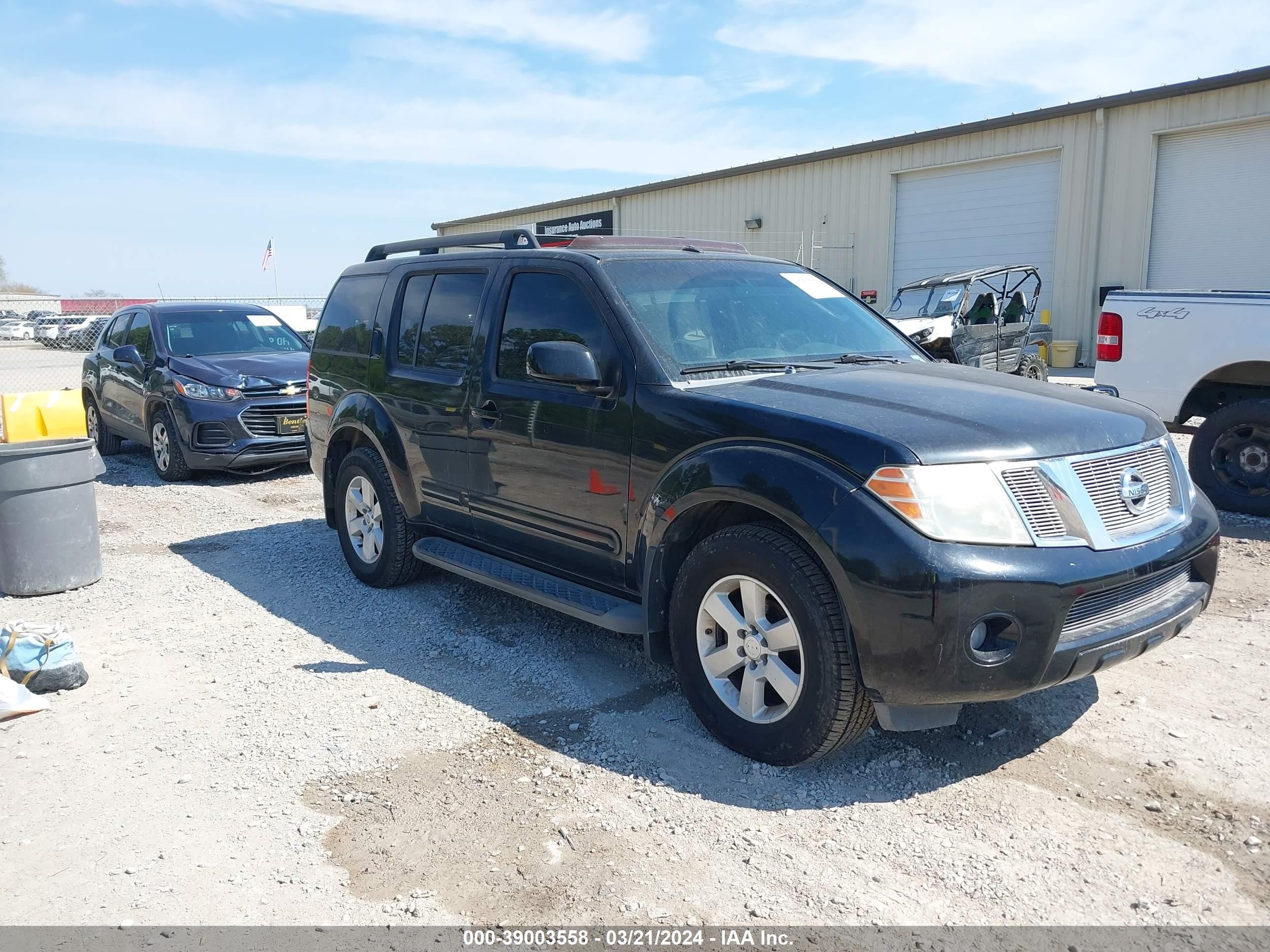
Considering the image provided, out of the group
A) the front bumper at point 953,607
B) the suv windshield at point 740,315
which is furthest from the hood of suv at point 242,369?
the front bumper at point 953,607

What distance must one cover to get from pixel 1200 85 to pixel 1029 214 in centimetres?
398

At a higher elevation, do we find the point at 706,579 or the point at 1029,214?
the point at 1029,214

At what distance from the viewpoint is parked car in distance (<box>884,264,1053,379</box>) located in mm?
13883

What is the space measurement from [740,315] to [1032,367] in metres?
12.0

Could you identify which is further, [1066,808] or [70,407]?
[70,407]

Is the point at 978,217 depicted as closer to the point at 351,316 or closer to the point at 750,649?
the point at 351,316

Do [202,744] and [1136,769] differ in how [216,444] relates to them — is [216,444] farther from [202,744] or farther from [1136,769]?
[1136,769]

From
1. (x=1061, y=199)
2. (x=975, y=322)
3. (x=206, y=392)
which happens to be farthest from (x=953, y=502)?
(x=1061, y=199)

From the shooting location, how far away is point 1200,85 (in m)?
18.1

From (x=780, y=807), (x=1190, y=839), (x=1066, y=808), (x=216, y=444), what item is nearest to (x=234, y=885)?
(x=780, y=807)

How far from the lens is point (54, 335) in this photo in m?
37.5

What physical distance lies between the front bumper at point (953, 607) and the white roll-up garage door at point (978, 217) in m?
19.8

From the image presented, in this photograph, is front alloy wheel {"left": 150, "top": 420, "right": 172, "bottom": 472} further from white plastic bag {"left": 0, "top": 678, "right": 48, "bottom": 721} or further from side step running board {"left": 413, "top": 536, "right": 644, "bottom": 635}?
white plastic bag {"left": 0, "top": 678, "right": 48, "bottom": 721}

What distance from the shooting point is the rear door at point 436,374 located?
501cm
